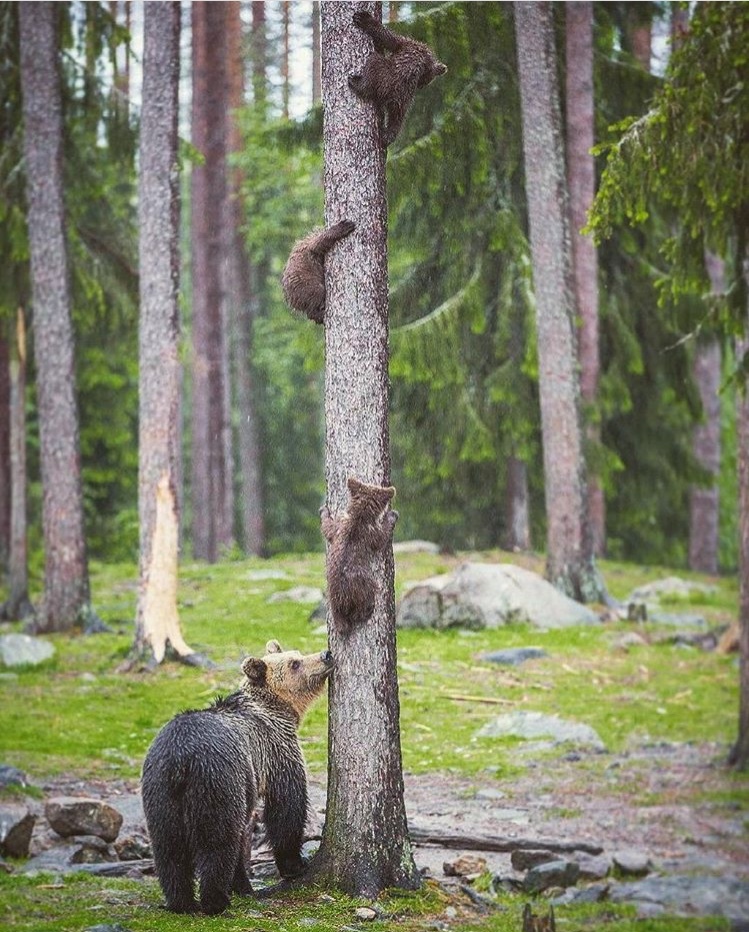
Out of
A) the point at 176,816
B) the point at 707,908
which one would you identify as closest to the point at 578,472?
the point at 707,908

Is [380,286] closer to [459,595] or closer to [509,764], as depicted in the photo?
[509,764]

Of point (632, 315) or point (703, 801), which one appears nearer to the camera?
point (703, 801)

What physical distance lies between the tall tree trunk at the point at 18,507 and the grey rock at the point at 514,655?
4.14m

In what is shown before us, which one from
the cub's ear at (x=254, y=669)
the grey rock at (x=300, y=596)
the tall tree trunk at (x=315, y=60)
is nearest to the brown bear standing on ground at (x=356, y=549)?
the cub's ear at (x=254, y=669)

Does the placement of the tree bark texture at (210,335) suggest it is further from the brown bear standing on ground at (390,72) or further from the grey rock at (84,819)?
the brown bear standing on ground at (390,72)

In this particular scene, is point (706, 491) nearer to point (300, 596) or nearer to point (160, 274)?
point (300, 596)

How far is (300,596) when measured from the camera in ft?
32.0

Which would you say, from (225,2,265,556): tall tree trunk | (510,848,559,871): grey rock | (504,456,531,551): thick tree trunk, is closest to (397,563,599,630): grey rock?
(504,456,531,551): thick tree trunk

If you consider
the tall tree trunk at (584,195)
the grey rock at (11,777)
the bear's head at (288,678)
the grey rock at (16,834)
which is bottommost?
the grey rock at (16,834)

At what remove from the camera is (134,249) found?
13.4 m

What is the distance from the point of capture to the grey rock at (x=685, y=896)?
5602mm

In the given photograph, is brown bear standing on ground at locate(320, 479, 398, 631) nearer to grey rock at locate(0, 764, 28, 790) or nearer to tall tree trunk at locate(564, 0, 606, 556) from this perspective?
grey rock at locate(0, 764, 28, 790)

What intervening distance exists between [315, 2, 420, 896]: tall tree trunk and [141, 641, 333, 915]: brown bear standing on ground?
0.20 metres

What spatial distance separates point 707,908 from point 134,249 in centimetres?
970
